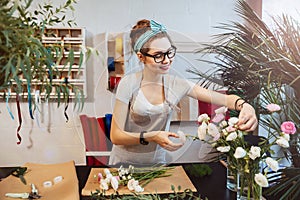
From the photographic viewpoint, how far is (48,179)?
1.20 meters

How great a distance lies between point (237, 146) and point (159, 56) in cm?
57

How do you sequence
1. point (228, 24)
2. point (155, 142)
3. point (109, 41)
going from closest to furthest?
point (155, 142), point (109, 41), point (228, 24)

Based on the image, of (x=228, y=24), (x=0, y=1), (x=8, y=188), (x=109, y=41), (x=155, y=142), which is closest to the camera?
(x=0, y=1)

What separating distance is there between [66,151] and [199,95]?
38.8 inches

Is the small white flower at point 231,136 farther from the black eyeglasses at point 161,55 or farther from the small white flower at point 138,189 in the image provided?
the black eyeglasses at point 161,55

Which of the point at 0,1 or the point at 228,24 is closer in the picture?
the point at 0,1

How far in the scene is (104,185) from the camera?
3.62ft

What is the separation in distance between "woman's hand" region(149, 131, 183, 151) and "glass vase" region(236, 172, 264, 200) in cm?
48

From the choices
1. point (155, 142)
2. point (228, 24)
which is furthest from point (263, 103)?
point (228, 24)

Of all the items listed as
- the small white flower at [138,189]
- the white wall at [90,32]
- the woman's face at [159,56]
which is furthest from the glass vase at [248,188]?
the white wall at [90,32]

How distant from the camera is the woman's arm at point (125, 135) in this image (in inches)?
54.3

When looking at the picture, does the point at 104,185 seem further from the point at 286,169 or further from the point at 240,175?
the point at 286,169

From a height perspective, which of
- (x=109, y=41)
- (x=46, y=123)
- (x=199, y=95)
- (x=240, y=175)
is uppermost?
(x=109, y=41)

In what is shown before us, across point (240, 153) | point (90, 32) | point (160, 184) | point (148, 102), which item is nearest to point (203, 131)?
point (240, 153)
